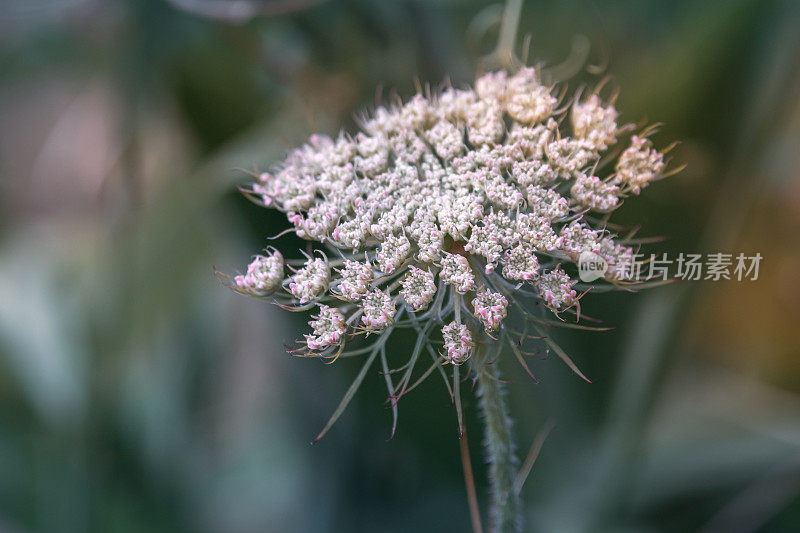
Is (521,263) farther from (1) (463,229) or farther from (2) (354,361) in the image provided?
(2) (354,361)

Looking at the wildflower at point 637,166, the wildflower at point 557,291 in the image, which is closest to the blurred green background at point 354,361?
the wildflower at point 637,166

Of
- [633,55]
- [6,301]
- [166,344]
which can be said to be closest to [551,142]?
[633,55]

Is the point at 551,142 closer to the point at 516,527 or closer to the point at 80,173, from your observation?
the point at 516,527

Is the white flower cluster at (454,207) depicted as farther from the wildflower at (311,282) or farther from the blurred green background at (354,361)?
the blurred green background at (354,361)

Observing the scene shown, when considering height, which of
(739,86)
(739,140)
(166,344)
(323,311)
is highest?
(739,86)

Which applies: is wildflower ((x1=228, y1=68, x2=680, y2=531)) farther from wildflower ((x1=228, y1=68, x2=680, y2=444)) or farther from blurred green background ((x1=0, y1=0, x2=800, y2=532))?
blurred green background ((x1=0, y1=0, x2=800, y2=532))

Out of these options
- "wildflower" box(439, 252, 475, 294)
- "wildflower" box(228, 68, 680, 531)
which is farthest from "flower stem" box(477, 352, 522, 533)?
"wildflower" box(439, 252, 475, 294)

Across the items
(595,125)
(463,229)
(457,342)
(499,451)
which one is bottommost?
(499,451)

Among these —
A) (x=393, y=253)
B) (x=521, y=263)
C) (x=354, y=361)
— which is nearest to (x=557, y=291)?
(x=521, y=263)
